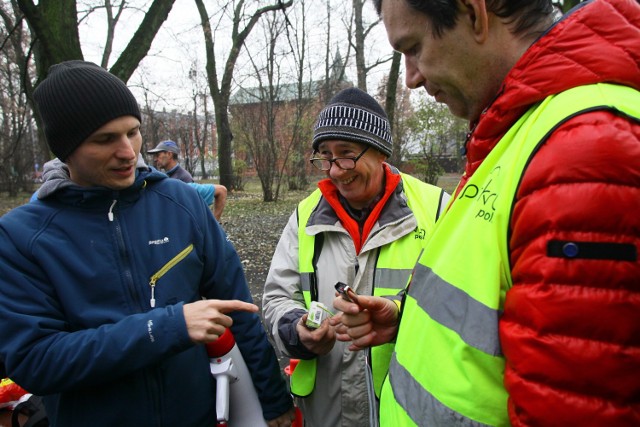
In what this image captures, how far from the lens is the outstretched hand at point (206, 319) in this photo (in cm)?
149

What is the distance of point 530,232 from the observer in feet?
2.39

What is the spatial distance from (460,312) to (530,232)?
230mm

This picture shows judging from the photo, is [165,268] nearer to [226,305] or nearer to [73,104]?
[226,305]

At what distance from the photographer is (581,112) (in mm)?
718

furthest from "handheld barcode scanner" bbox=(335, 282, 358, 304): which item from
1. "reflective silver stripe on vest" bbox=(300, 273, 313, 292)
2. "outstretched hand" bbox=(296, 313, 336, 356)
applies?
"reflective silver stripe on vest" bbox=(300, 273, 313, 292)

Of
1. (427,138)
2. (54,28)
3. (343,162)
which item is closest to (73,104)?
(343,162)

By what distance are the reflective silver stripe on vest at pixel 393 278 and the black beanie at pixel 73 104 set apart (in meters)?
1.36

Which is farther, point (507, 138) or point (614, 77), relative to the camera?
point (507, 138)

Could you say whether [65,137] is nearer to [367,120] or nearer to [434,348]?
[367,120]

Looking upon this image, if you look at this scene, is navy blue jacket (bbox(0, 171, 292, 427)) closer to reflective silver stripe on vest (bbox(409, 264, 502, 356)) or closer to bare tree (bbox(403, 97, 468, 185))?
reflective silver stripe on vest (bbox(409, 264, 502, 356))

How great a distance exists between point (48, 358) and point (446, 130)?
20.1 meters

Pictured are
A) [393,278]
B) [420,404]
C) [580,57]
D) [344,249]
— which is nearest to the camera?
[580,57]

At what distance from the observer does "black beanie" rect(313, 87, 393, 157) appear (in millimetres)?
2082

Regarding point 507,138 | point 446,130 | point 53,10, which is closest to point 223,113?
point 446,130
